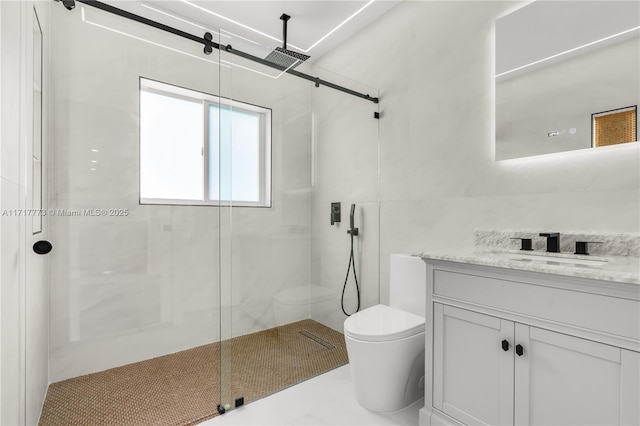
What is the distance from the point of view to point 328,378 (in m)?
2.07

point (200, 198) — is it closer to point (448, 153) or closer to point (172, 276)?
point (172, 276)

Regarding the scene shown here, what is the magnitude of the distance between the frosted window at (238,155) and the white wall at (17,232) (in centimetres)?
84

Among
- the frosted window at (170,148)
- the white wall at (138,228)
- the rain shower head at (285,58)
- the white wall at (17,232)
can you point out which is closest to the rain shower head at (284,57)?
the rain shower head at (285,58)

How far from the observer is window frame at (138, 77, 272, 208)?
2.04 m

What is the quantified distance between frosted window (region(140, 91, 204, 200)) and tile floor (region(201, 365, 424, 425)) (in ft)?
5.06

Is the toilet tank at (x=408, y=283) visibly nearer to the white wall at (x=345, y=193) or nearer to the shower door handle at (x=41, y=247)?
the white wall at (x=345, y=193)

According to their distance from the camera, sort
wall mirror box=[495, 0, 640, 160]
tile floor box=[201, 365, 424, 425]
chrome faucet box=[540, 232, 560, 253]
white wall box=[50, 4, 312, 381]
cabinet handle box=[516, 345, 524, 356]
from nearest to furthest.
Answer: cabinet handle box=[516, 345, 524, 356] < wall mirror box=[495, 0, 640, 160] < chrome faucet box=[540, 232, 560, 253] < tile floor box=[201, 365, 424, 425] < white wall box=[50, 4, 312, 381]

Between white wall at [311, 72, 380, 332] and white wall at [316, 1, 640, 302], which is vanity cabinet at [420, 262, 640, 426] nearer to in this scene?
white wall at [316, 1, 640, 302]

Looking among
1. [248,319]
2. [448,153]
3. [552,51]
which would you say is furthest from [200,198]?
[552,51]

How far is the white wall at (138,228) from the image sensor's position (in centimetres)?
199

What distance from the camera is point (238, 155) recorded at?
1974 millimetres

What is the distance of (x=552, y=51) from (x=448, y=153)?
0.71 m

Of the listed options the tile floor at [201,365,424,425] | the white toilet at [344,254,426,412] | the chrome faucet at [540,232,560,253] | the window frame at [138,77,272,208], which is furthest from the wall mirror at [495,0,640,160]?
the tile floor at [201,365,424,425]

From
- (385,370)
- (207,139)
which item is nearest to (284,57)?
(207,139)
